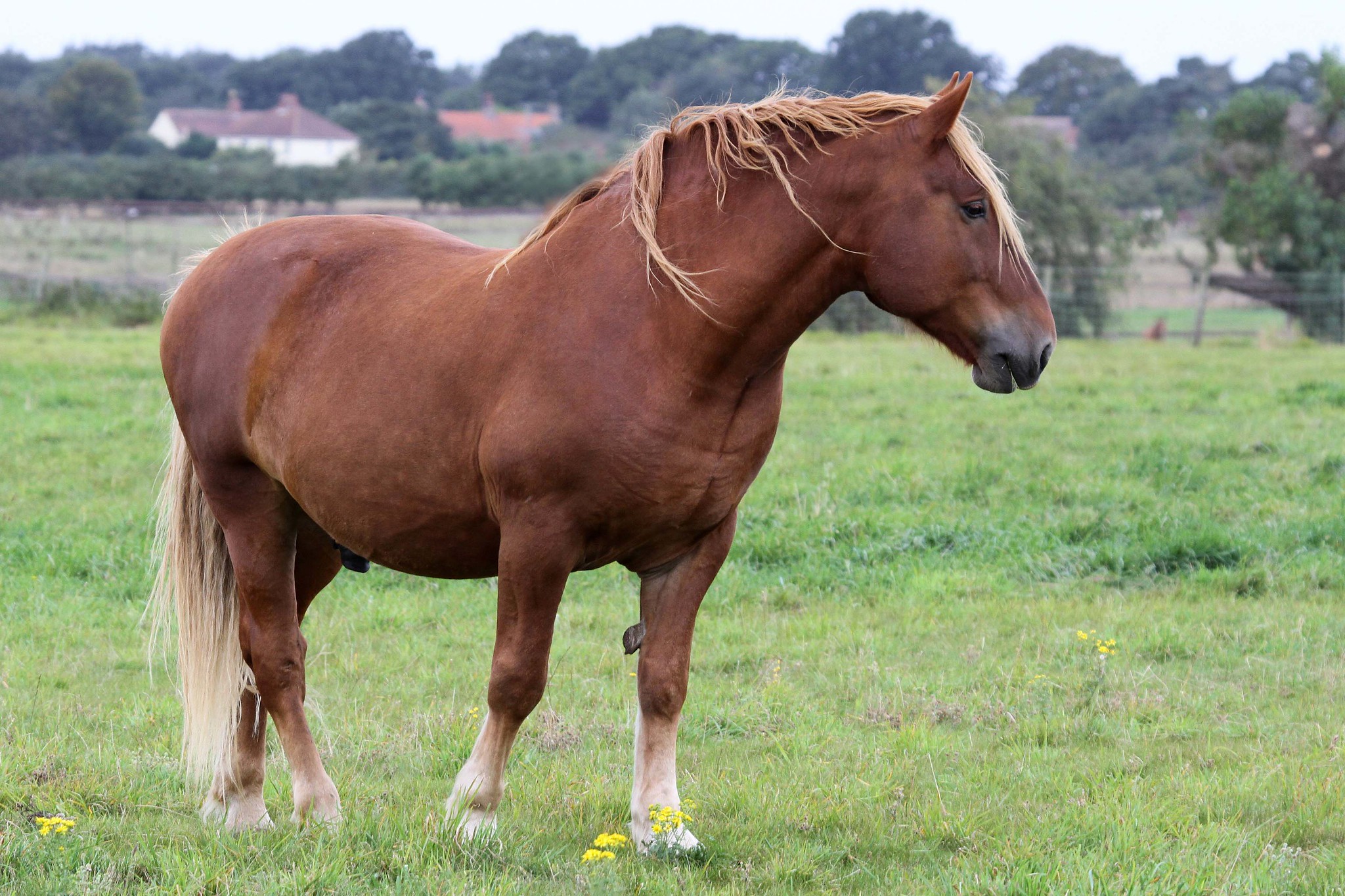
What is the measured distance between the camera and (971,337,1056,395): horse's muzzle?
2883 millimetres

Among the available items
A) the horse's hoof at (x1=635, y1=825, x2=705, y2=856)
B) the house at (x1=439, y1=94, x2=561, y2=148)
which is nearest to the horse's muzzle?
the horse's hoof at (x1=635, y1=825, x2=705, y2=856)

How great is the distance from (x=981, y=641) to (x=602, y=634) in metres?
1.66

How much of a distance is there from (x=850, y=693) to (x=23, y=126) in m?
52.7

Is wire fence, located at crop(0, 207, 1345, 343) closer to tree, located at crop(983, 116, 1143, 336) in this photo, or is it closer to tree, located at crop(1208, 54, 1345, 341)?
tree, located at crop(1208, 54, 1345, 341)

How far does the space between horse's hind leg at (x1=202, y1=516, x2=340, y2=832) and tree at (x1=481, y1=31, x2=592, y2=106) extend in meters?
64.1

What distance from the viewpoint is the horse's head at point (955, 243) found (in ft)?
9.44

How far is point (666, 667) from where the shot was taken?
325cm

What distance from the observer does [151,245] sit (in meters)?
27.5

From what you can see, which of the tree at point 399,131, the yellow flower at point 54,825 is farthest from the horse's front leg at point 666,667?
the tree at point 399,131

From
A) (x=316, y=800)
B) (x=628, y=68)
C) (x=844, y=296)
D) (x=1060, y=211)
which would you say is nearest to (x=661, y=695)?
(x=316, y=800)

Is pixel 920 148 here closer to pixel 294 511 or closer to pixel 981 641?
pixel 294 511

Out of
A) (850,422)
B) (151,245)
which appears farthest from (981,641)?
(151,245)

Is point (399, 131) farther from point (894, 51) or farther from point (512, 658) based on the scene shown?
point (512, 658)

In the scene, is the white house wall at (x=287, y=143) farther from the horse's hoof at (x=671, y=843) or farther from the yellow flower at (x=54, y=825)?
the horse's hoof at (x=671, y=843)
